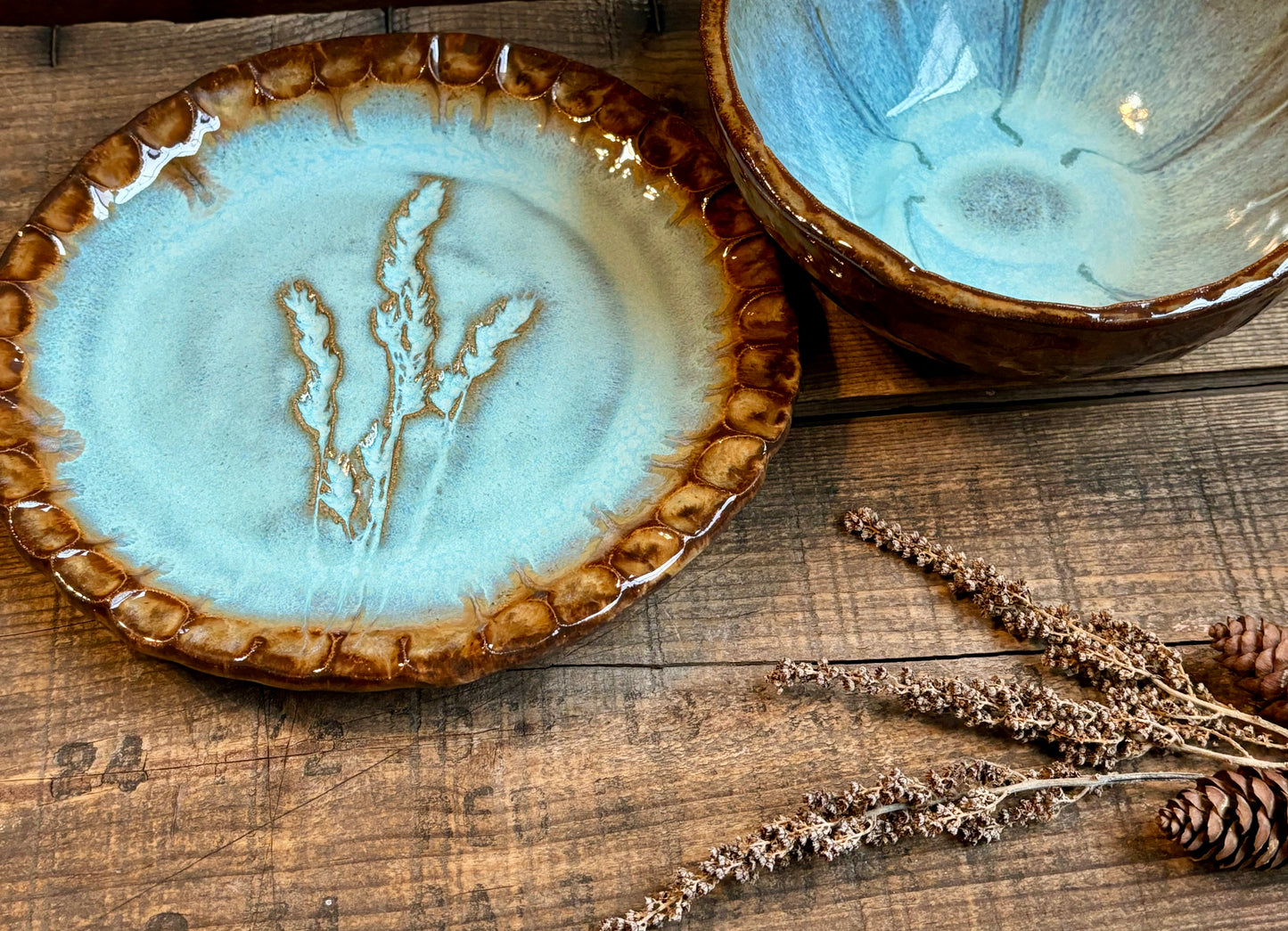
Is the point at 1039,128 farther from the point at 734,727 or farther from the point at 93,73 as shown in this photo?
the point at 93,73

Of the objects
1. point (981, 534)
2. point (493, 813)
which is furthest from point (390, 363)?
point (981, 534)

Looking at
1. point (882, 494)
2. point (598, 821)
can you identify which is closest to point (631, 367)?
point (882, 494)

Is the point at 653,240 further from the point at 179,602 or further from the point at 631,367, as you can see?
the point at 179,602

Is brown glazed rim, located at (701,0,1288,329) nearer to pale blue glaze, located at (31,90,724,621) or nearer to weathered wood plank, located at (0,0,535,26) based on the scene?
pale blue glaze, located at (31,90,724,621)

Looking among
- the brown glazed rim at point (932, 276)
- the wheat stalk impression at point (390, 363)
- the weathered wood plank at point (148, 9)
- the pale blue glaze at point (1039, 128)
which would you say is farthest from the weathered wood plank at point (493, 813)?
the weathered wood plank at point (148, 9)

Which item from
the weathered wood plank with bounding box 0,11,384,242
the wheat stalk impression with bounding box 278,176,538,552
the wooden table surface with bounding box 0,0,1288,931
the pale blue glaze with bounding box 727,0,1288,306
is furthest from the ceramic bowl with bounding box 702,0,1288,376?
the weathered wood plank with bounding box 0,11,384,242

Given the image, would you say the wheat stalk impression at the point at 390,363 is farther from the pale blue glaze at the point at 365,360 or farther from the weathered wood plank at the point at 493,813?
the weathered wood plank at the point at 493,813
